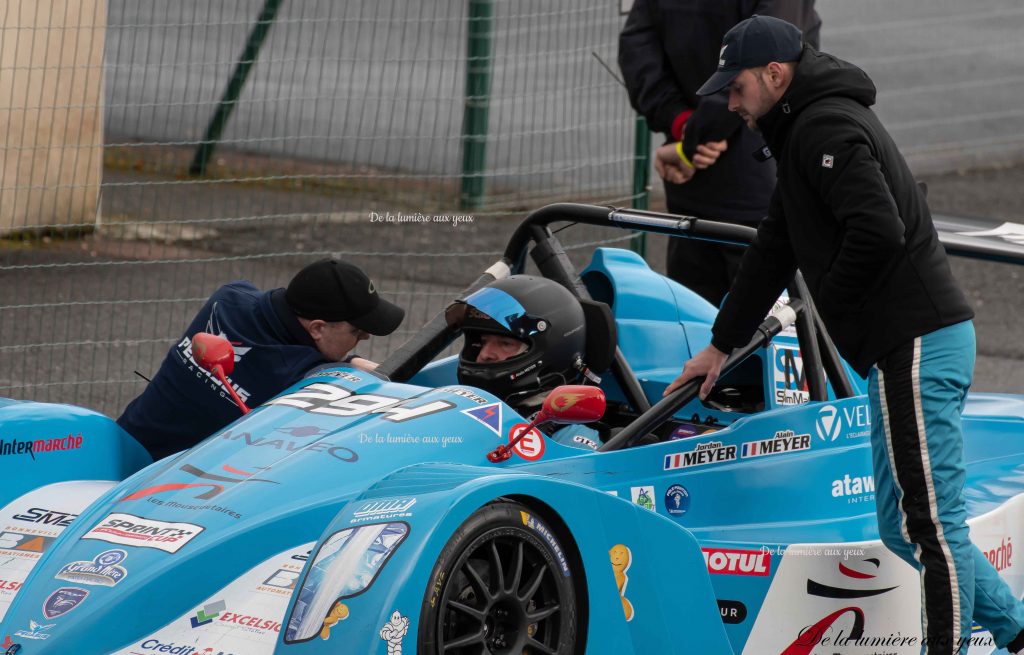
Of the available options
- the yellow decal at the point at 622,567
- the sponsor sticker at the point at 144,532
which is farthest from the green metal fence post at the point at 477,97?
the yellow decal at the point at 622,567

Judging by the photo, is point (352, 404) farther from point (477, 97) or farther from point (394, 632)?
point (477, 97)

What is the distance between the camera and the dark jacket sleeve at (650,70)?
7.33 m

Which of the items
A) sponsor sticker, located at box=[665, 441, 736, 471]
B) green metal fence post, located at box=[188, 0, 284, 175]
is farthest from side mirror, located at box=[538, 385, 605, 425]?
green metal fence post, located at box=[188, 0, 284, 175]

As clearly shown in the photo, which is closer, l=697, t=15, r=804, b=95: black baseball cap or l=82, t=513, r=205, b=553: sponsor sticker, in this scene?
l=82, t=513, r=205, b=553: sponsor sticker

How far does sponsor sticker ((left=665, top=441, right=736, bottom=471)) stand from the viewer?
16.0ft

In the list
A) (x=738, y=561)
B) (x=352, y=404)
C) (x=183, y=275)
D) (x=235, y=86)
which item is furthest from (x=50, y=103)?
(x=738, y=561)

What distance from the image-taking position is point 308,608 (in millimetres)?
3656

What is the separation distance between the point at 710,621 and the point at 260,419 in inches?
55.0

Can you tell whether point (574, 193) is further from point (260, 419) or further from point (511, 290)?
point (260, 419)

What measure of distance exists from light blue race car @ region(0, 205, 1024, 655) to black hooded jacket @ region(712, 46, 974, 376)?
1.96 feet

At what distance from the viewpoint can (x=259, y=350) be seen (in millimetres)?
5352

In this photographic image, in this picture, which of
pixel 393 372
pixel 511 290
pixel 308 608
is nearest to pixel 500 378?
pixel 511 290

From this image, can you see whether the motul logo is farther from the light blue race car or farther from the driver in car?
the driver in car

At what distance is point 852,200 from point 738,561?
1109mm
